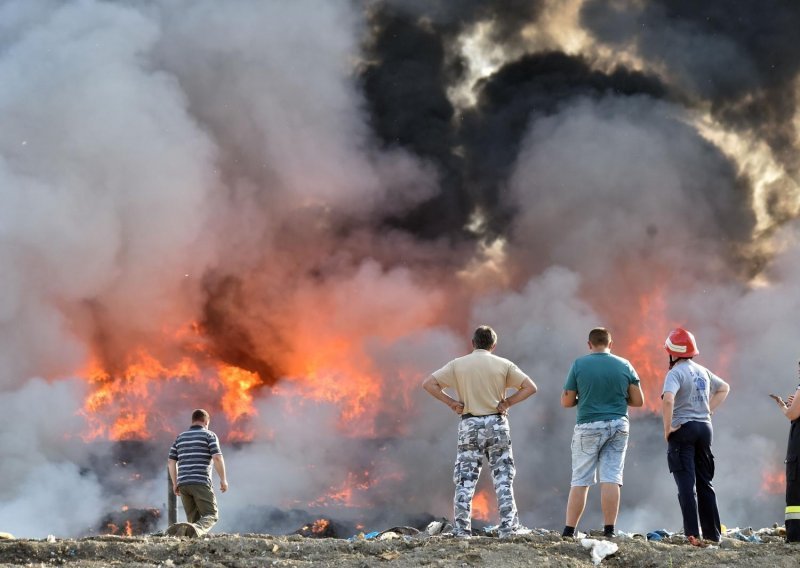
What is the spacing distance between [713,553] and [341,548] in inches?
156

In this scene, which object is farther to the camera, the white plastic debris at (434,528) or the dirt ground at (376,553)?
the white plastic debris at (434,528)

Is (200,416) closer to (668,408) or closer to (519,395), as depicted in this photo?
(519,395)

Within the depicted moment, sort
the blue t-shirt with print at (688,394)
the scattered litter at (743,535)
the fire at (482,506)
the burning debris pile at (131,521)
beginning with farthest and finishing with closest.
Result: the fire at (482,506)
the burning debris pile at (131,521)
the scattered litter at (743,535)
the blue t-shirt with print at (688,394)

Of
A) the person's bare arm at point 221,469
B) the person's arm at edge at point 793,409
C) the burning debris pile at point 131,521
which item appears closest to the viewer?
the person's arm at edge at point 793,409

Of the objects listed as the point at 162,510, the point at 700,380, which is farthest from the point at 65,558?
the point at 162,510

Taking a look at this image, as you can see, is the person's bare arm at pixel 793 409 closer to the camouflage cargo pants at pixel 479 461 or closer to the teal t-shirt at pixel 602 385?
the teal t-shirt at pixel 602 385

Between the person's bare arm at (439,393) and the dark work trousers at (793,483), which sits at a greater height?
the person's bare arm at (439,393)

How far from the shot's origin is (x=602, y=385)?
10.3 m

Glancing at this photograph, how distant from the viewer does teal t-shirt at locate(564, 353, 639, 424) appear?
1032 cm

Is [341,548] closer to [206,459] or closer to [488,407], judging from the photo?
[488,407]

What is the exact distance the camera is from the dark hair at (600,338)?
10531mm

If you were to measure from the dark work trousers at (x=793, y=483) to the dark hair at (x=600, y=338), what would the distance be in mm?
2228

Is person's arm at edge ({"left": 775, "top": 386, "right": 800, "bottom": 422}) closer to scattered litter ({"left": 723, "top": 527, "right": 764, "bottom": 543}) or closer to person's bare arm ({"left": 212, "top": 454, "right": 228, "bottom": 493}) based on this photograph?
scattered litter ({"left": 723, "top": 527, "right": 764, "bottom": 543})

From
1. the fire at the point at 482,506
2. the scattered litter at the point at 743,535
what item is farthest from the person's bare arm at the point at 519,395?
the fire at the point at 482,506
